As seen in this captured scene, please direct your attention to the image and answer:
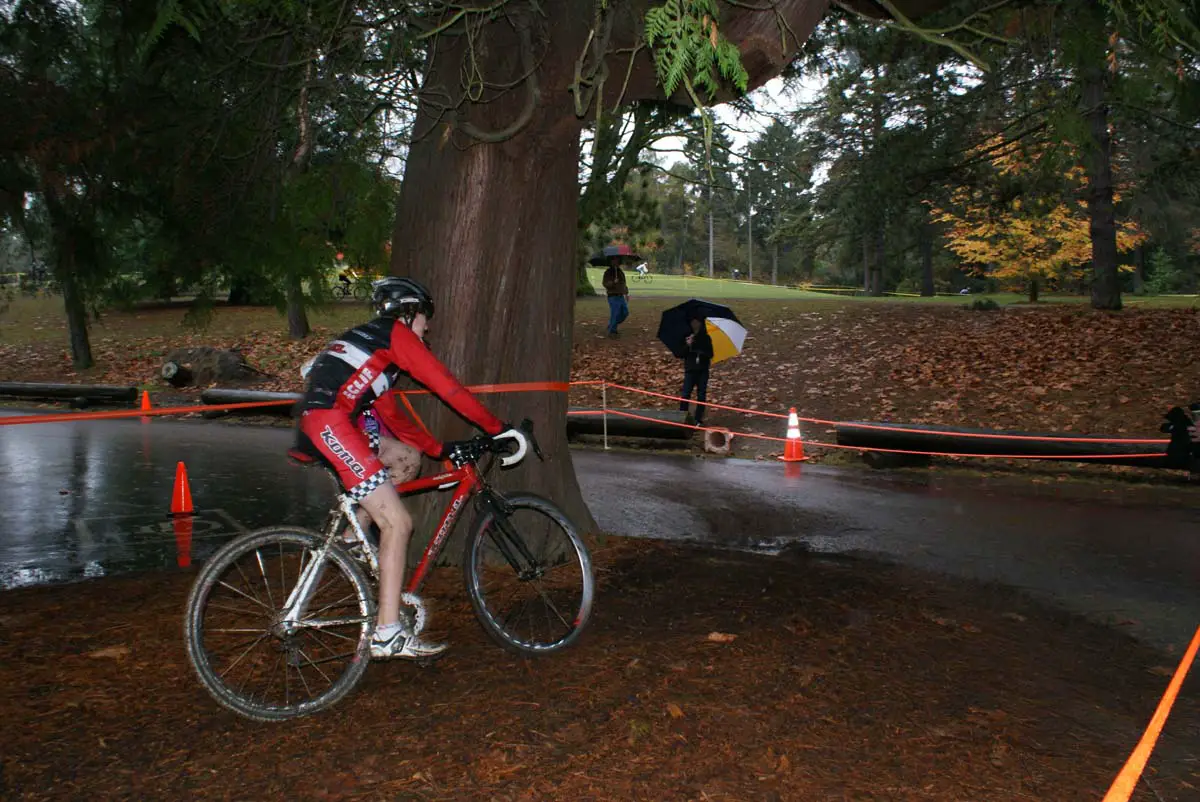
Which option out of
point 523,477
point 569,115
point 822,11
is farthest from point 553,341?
point 822,11

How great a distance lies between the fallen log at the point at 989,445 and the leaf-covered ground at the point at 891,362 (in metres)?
2.26

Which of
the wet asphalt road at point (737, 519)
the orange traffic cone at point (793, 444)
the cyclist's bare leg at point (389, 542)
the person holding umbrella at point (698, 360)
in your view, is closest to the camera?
the cyclist's bare leg at point (389, 542)

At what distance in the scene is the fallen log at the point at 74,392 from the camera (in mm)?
21453

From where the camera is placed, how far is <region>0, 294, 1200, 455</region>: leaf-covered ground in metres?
16.7

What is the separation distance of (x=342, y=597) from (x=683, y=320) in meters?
12.3

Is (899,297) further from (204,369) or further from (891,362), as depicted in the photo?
(204,369)

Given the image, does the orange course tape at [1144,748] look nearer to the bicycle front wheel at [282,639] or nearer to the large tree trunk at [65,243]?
the bicycle front wheel at [282,639]

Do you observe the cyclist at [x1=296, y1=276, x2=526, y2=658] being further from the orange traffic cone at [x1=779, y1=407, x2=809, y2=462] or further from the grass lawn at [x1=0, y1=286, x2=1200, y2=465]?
the orange traffic cone at [x1=779, y1=407, x2=809, y2=462]

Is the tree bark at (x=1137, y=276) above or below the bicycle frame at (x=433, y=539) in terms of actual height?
above

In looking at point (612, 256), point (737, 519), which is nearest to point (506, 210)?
point (737, 519)

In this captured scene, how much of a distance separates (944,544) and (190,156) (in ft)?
24.7

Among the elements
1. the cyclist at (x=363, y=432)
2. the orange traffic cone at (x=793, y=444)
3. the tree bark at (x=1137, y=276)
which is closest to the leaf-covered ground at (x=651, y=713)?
the cyclist at (x=363, y=432)

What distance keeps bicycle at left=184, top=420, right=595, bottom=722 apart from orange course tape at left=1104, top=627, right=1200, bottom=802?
8.65ft

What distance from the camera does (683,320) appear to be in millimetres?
17156
